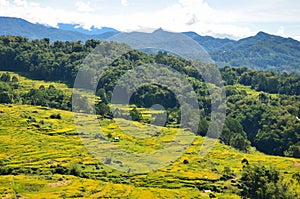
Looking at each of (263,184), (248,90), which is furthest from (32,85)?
(263,184)

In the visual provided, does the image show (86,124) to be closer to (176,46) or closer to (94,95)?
(176,46)

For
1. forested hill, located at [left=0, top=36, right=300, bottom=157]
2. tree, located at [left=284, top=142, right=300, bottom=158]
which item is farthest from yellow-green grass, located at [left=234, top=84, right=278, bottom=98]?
tree, located at [left=284, top=142, right=300, bottom=158]

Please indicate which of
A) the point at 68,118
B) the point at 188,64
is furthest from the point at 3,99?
the point at 188,64

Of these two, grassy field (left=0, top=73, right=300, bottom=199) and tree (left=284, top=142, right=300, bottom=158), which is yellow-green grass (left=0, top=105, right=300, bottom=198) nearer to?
grassy field (left=0, top=73, right=300, bottom=199)

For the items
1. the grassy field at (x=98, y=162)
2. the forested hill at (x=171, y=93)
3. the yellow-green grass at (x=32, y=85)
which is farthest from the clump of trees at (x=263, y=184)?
the yellow-green grass at (x=32, y=85)

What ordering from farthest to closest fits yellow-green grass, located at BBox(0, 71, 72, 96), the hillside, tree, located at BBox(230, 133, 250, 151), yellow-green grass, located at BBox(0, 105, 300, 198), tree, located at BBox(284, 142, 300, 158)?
1. yellow-green grass, located at BBox(0, 71, 72, 96)
2. tree, located at BBox(230, 133, 250, 151)
3. tree, located at BBox(284, 142, 300, 158)
4. the hillside
5. yellow-green grass, located at BBox(0, 105, 300, 198)

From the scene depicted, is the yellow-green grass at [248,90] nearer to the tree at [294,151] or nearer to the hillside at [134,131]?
the hillside at [134,131]
